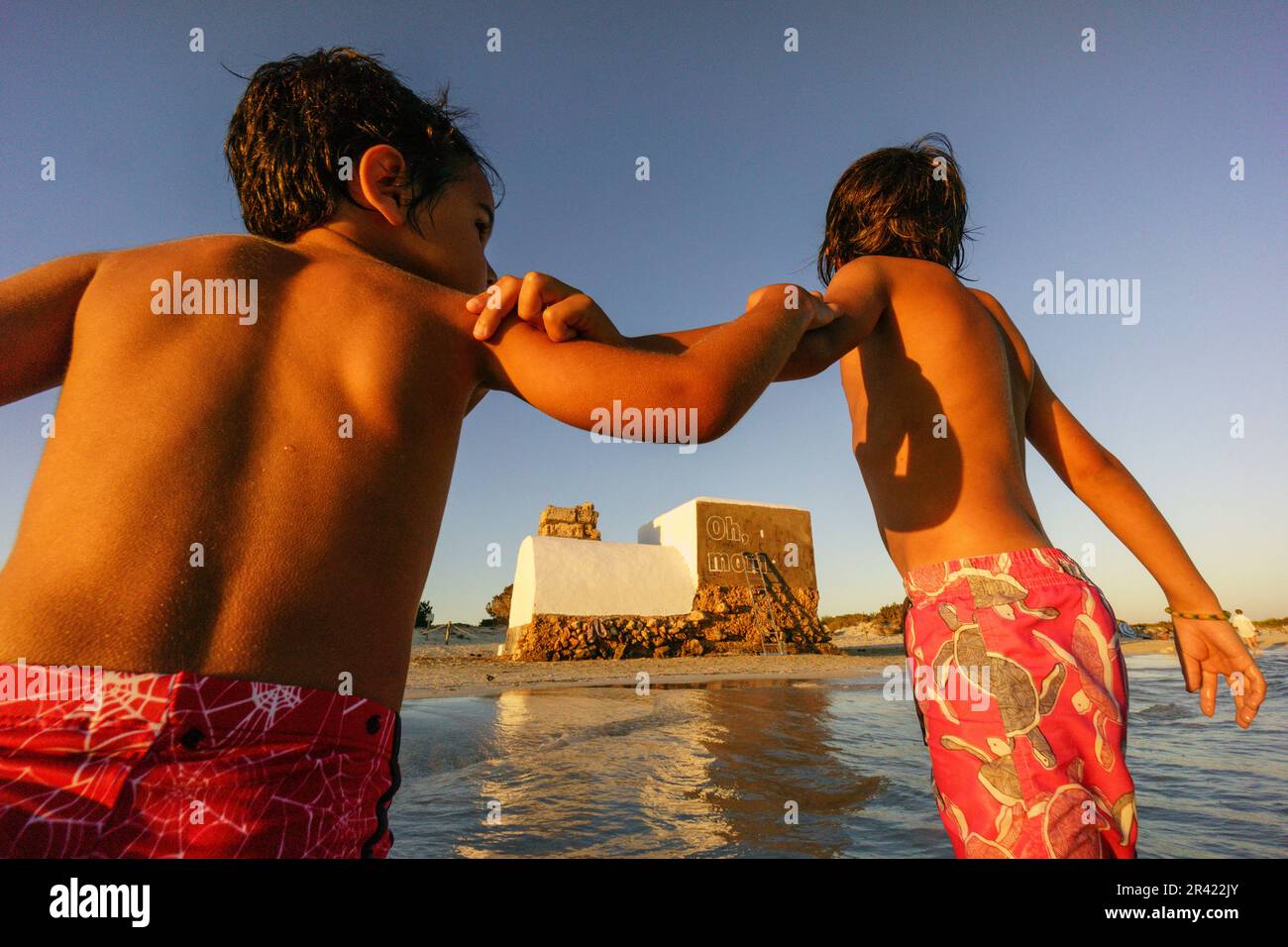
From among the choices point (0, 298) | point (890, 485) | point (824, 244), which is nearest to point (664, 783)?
point (890, 485)

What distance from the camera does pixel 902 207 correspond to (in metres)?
A: 2.21

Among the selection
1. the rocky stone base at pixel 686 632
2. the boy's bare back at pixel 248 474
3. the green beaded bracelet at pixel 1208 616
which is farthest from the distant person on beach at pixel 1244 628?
the rocky stone base at pixel 686 632

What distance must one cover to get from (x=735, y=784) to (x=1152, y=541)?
246 cm

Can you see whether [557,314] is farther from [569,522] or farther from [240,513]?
[569,522]

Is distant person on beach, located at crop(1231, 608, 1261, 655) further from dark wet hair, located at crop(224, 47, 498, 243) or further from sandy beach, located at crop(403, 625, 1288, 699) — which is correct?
sandy beach, located at crop(403, 625, 1288, 699)

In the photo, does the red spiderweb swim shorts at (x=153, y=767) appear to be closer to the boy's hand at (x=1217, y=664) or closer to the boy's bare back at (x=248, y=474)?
the boy's bare back at (x=248, y=474)

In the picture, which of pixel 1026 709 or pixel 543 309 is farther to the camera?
pixel 1026 709

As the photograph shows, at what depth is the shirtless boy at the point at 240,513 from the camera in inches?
32.8

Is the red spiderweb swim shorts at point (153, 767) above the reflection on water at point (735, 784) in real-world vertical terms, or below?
above

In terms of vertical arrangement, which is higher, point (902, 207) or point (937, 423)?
point (902, 207)

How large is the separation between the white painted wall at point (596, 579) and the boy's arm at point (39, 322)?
46.3 feet

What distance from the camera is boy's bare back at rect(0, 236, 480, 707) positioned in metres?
0.89

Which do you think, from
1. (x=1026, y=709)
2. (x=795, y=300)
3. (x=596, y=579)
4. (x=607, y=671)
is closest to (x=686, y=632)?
(x=596, y=579)
